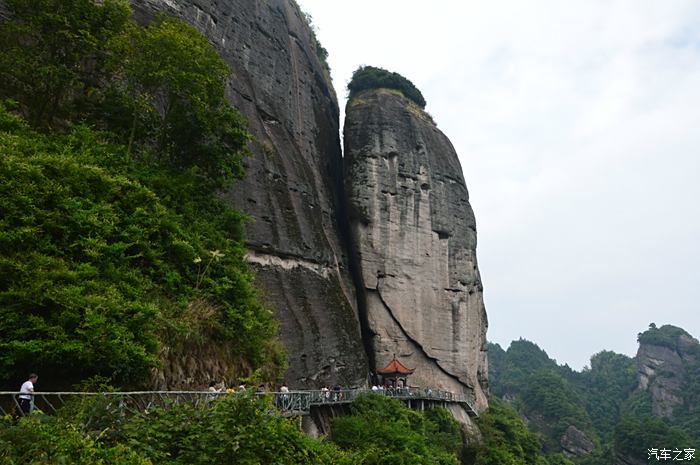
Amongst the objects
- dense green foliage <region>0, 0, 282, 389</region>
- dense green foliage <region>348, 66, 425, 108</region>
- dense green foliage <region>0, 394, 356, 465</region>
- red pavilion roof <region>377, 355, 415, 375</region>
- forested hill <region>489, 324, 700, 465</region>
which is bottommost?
forested hill <region>489, 324, 700, 465</region>

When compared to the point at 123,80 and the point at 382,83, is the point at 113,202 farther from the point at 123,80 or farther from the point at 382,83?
the point at 382,83

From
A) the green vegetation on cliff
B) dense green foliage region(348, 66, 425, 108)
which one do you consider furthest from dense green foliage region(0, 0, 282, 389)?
dense green foliage region(348, 66, 425, 108)

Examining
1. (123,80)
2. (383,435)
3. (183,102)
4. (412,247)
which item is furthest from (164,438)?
(412,247)

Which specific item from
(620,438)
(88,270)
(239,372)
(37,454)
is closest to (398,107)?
(239,372)

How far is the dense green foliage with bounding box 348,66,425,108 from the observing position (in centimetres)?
3891

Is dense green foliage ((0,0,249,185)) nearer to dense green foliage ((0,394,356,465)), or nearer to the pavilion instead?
dense green foliage ((0,394,356,465))

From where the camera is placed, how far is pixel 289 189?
24094 millimetres

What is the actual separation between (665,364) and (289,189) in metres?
97.9

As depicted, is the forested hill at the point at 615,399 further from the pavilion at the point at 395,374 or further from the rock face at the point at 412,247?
the pavilion at the point at 395,374

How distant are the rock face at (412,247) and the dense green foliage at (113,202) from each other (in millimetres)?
14037

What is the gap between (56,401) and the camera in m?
8.84

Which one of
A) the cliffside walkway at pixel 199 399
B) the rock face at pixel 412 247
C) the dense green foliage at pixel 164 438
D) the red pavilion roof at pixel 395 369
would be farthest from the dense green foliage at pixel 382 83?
the dense green foliage at pixel 164 438

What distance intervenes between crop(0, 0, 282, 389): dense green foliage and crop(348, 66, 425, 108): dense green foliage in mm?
21720

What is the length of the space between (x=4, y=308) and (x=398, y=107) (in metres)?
29.9
